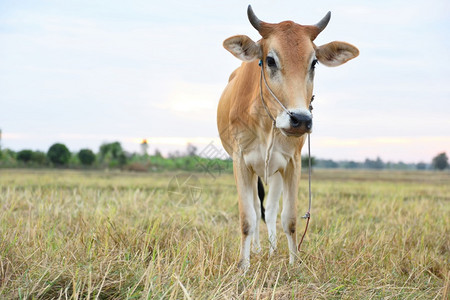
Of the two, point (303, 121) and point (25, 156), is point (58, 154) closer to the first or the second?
point (25, 156)

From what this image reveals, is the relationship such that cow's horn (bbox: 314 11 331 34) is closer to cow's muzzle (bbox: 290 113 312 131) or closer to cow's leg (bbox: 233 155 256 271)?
cow's muzzle (bbox: 290 113 312 131)

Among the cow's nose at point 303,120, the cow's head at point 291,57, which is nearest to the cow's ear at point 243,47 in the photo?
the cow's head at point 291,57

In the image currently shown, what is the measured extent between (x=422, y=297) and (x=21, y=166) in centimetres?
1988

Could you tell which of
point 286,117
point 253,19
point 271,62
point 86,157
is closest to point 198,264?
point 286,117

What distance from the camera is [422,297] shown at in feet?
10.7

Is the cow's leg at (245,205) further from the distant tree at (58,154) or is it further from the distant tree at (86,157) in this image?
the distant tree at (86,157)

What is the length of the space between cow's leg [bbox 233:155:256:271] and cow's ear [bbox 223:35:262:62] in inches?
38.7

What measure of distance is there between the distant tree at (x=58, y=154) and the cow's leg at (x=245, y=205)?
12384 millimetres

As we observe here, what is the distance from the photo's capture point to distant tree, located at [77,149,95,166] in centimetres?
2022

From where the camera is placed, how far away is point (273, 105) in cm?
360

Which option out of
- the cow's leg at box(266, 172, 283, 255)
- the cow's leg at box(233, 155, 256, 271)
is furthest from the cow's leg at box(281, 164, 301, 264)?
the cow's leg at box(266, 172, 283, 255)

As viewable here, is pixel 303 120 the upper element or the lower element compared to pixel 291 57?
lower

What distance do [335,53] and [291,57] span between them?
23.3 inches

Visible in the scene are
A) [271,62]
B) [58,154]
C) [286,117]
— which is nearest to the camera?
[286,117]
